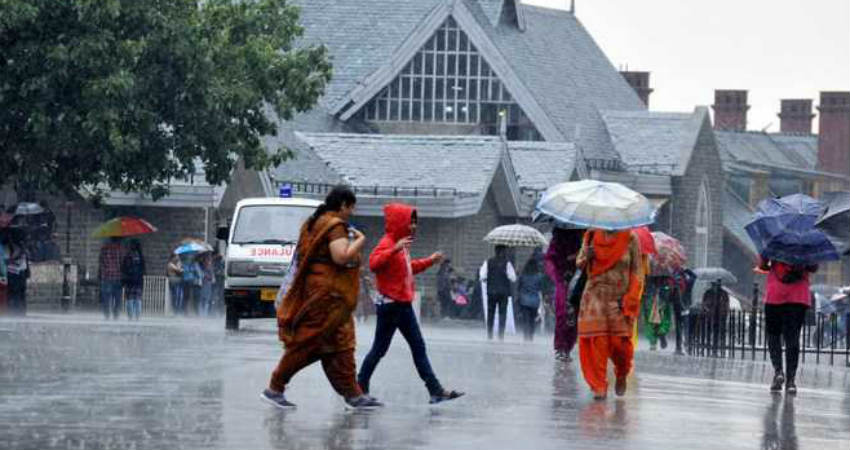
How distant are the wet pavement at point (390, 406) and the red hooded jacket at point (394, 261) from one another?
0.86 metres

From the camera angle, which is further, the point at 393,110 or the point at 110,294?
the point at 393,110

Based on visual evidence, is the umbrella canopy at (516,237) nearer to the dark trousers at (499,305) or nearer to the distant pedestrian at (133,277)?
the distant pedestrian at (133,277)

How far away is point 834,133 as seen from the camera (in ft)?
298

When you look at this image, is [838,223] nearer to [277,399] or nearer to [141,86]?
[277,399]

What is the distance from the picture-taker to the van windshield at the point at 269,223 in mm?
34625

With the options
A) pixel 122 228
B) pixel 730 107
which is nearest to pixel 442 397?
pixel 122 228

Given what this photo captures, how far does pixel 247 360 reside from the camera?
24.1m

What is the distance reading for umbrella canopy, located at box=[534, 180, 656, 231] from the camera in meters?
20.2

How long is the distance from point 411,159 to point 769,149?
1431 inches

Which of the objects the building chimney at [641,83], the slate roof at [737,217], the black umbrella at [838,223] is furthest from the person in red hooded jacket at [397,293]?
the building chimney at [641,83]

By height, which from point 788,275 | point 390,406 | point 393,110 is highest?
point 393,110

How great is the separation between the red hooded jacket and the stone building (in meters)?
37.3

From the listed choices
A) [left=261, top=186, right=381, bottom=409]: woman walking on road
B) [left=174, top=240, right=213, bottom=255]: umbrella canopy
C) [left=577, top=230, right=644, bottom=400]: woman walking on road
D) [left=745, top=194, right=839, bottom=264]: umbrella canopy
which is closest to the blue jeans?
[left=261, top=186, right=381, bottom=409]: woman walking on road

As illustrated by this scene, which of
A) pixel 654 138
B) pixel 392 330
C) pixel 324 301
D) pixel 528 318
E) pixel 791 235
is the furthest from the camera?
pixel 654 138
